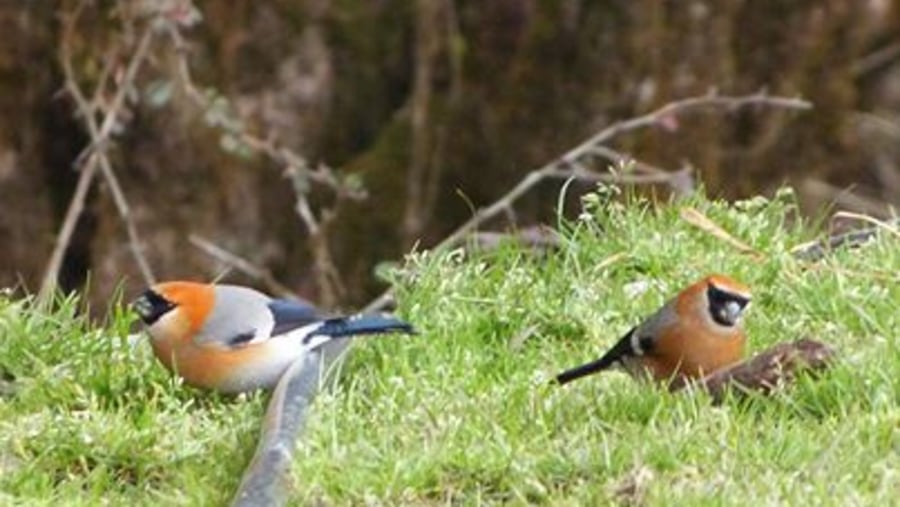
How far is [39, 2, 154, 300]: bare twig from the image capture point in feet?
38.1

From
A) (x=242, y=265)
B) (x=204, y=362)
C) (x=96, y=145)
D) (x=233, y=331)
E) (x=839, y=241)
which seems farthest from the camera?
(x=96, y=145)

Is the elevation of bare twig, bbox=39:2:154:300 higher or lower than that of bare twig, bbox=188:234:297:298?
higher

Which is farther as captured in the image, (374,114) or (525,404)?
(374,114)

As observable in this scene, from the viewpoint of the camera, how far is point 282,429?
6.70 m

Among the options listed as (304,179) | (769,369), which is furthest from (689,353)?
(304,179)

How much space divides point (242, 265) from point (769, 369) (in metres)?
4.91

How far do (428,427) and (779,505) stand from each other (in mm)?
1081

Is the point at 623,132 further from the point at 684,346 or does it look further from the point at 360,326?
the point at 684,346

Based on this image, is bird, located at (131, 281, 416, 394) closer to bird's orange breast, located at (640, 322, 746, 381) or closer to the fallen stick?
bird's orange breast, located at (640, 322, 746, 381)

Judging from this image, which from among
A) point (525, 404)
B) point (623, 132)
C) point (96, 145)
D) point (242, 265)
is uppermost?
point (525, 404)

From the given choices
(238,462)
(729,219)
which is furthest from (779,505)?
(729,219)

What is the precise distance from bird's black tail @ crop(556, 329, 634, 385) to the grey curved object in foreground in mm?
679

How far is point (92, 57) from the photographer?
12.4 m

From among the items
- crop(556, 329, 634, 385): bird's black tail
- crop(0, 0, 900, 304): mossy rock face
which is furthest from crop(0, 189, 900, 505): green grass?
crop(0, 0, 900, 304): mossy rock face
